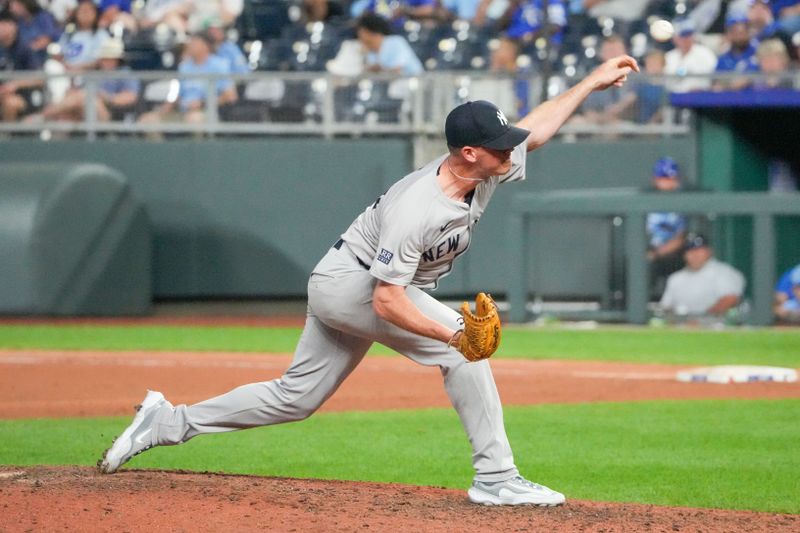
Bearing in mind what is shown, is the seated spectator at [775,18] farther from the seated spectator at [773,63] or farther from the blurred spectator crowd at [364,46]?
the seated spectator at [773,63]

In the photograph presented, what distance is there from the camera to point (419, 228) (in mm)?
4910

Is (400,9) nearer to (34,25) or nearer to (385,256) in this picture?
(34,25)

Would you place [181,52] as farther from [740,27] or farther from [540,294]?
[740,27]

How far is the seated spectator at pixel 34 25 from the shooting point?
1662 centimetres

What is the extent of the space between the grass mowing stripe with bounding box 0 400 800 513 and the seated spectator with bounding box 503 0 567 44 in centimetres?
810

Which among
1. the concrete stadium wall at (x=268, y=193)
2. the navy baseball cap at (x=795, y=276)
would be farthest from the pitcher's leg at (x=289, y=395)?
the concrete stadium wall at (x=268, y=193)

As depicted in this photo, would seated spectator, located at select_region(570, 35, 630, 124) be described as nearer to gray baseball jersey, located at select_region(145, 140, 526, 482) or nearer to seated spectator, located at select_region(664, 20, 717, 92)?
seated spectator, located at select_region(664, 20, 717, 92)

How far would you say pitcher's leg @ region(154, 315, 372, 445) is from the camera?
5406 mm

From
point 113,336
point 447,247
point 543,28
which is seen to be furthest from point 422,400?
point 543,28

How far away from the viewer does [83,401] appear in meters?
9.05

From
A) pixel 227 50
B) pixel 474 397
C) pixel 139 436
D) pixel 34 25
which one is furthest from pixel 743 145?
pixel 139 436

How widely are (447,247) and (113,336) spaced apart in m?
9.00

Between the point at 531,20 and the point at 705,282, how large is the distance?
4.20m

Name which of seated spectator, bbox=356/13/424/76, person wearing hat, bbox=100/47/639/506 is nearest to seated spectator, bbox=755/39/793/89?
seated spectator, bbox=356/13/424/76
